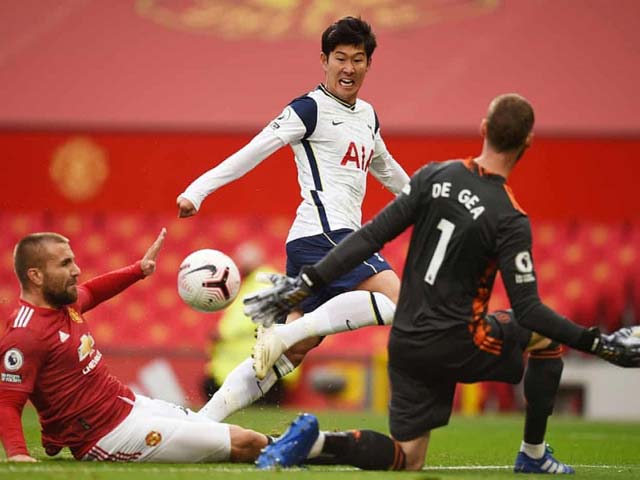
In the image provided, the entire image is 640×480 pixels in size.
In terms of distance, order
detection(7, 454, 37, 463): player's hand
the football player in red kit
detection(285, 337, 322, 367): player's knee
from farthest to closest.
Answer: detection(285, 337, 322, 367): player's knee
the football player in red kit
detection(7, 454, 37, 463): player's hand

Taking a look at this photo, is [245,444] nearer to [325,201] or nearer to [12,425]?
[12,425]

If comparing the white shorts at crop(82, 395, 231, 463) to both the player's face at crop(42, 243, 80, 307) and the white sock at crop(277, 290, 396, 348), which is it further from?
the white sock at crop(277, 290, 396, 348)

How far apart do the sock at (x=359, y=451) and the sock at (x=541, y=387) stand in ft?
2.05

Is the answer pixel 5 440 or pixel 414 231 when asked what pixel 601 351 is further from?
pixel 5 440

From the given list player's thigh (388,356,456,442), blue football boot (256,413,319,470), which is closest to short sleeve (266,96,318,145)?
player's thigh (388,356,456,442)

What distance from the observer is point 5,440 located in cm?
480

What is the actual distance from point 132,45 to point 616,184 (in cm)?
499

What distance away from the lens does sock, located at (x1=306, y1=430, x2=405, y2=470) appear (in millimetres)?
4586

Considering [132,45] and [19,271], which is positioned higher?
[132,45]

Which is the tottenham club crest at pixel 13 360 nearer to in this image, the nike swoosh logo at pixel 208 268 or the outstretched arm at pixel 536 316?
the nike swoosh logo at pixel 208 268

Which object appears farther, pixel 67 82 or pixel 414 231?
pixel 67 82

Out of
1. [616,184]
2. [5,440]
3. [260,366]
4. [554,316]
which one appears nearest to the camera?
[554,316]

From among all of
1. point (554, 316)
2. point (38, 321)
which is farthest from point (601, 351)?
point (38, 321)

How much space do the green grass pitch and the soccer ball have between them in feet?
2.66
